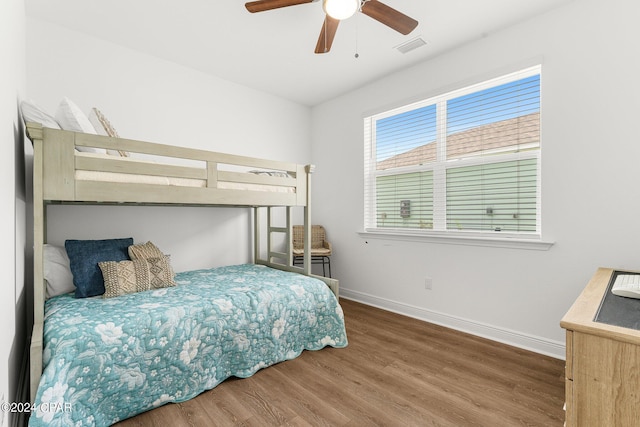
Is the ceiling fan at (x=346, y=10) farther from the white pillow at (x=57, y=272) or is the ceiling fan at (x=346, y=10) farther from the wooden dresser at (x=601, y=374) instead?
the white pillow at (x=57, y=272)

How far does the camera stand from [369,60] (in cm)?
282

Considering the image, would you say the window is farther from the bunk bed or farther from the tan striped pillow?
the tan striped pillow

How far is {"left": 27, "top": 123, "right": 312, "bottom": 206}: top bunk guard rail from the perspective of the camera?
1.60 meters

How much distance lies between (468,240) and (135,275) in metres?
2.58

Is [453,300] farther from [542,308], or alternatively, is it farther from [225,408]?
[225,408]

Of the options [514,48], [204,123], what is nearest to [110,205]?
[204,123]

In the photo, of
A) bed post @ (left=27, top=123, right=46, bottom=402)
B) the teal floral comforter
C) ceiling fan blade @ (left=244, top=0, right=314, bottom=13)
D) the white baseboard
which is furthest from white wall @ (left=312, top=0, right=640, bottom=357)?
bed post @ (left=27, top=123, right=46, bottom=402)

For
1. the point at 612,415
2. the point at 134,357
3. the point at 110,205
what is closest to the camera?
the point at 612,415

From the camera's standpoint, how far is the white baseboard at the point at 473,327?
2203 millimetres

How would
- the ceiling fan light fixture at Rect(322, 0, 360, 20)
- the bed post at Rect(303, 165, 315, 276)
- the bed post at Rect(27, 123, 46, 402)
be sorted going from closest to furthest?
1. the bed post at Rect(27, 123, 46, 402)
2. the ceiling fan light fixture at Rect(322, 0, 360, 20)
3. the bed post at Rect(303, 165, 315, 276)

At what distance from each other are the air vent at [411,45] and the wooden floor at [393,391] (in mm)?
2433

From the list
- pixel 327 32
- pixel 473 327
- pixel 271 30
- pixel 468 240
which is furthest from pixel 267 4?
pixel 473 327

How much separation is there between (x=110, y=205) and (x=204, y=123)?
1159 millimetres

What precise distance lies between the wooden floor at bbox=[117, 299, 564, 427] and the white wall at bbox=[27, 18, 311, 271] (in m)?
1.51
